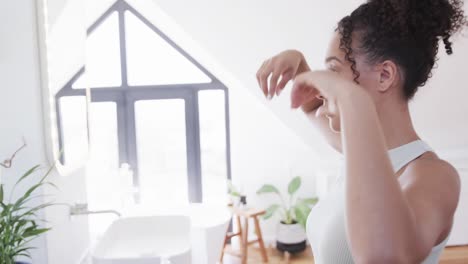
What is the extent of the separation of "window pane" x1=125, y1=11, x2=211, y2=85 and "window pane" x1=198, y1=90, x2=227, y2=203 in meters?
0.21

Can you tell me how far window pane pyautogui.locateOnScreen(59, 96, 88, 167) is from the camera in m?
1.40

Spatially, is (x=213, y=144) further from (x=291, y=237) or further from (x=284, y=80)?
(x=284, y=80)

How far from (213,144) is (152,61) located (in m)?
0.99

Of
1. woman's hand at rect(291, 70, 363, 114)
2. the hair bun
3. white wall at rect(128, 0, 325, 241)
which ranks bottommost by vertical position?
white wall at rect(128, 0, 325, 241)

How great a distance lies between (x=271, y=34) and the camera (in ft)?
7.32

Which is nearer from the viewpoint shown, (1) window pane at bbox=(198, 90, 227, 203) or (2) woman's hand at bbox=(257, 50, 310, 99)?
(2) woman's hand at bbox=(257, 50, 310, 99)

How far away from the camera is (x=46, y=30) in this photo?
3.96ft

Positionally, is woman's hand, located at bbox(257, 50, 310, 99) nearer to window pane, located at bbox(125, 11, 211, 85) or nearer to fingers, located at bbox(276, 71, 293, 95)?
fingers, located at bbox(276, 71, 293, 95)

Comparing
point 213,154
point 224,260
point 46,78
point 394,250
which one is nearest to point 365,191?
point 394,250

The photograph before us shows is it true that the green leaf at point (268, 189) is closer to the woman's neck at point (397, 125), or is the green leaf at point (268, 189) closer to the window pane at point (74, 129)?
the window pane at point (74, 129)

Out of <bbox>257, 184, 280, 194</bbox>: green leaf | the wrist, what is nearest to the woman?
the wrist

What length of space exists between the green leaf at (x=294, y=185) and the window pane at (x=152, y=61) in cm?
125

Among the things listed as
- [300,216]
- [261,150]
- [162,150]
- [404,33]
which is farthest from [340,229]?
[162,150]

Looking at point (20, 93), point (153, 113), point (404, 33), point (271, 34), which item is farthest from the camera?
point (153, 113)
